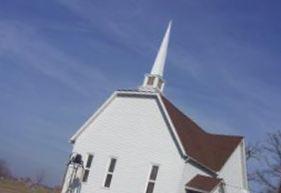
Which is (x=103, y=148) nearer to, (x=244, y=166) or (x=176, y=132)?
(x=176, y=132)

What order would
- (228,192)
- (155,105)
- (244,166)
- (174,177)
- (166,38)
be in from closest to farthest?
(174,177), (155,105), (228,192), (244,166), (166,38)

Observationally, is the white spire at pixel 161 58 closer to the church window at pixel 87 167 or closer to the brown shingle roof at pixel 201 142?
the brown shingle roof at pixel 201 142

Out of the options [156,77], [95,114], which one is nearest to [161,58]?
[156,77]

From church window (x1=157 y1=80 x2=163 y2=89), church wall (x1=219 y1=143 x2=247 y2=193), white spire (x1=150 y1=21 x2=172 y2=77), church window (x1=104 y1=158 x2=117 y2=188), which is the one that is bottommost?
church window (x1=104 y1=158 x2=117 y2=188)

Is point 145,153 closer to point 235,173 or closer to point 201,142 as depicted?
point 201,142

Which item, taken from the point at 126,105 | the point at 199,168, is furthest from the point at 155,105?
the point at 199,168

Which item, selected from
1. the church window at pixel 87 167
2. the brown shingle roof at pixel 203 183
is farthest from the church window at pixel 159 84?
the brown shingle roof at pixel 203 183

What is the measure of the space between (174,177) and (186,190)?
52.6 inches

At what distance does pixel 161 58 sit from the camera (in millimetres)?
46406

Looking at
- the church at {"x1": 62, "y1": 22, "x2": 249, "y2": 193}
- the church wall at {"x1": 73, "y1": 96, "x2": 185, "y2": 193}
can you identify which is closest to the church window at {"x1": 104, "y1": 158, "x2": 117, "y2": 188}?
the church at {"x1": 62, "y1": 22, "x2": 249, "y2": 193}

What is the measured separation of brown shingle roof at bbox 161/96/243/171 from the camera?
37469mm

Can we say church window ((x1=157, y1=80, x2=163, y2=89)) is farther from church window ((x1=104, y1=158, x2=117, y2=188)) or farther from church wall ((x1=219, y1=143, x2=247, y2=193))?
church window ((x1=104, y1=158, x2=117, y2=188))

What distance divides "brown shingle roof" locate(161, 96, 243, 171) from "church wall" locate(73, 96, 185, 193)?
106cm

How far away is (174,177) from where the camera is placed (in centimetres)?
3559
